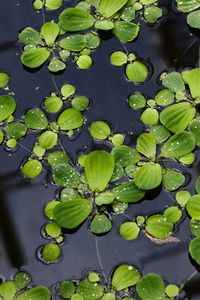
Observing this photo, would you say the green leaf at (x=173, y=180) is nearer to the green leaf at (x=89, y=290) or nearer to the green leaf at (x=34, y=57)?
the green leaf at (x=89, y=290)

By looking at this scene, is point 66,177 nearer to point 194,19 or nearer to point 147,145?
point 147,145

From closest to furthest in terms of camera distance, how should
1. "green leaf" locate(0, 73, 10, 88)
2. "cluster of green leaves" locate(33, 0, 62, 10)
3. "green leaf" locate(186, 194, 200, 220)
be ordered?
"green leaf" locate(186, 194, 200, 220)
"green leaf" locate(0, 73, 10, 88)
"cluster of green leaves" locate(33, 0, 62, 10)

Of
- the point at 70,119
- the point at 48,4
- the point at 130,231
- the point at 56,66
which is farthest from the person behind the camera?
the point at 48,4

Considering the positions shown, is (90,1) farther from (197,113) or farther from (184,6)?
(197,113)

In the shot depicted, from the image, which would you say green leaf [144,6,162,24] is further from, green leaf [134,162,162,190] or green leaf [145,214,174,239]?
green leaf [145,214,174,239]

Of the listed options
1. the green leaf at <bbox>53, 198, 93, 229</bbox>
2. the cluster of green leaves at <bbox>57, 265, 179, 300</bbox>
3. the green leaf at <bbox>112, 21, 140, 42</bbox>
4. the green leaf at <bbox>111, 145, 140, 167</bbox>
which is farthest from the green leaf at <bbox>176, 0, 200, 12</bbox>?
the cluster of green leaves at <bbox>57, 265, 179, 300</bbox>

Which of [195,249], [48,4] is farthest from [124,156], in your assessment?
[48,4]

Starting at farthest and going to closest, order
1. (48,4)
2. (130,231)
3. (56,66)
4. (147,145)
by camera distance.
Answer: (48,4), (56,66), (147,145), (130,231)
